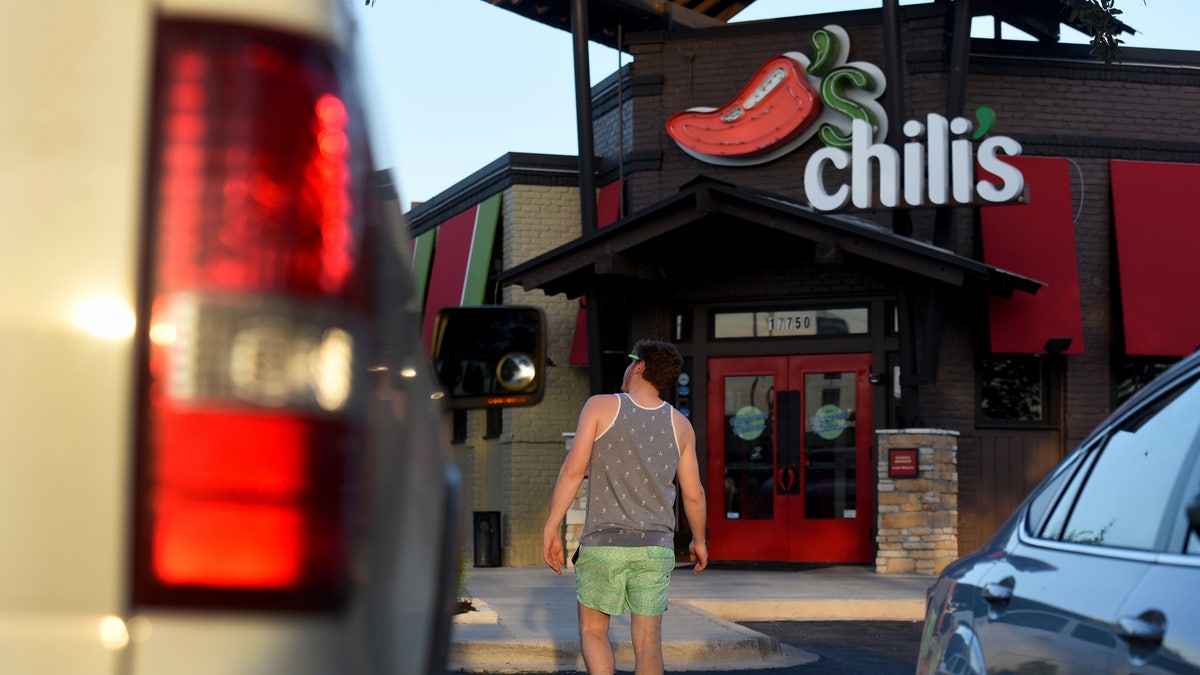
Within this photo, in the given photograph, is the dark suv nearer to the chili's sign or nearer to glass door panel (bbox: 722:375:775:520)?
the chili's sign

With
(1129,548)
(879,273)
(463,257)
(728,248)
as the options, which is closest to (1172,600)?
(1129,548)

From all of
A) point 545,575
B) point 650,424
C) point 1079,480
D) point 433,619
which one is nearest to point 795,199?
point 545,575

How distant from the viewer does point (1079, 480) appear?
3.44 metres

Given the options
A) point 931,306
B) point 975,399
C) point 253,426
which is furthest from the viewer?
point 975,399

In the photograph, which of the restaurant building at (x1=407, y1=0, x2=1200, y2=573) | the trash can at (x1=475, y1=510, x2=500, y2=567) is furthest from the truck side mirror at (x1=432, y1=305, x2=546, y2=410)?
the trash can at (x1=475, y1=510, x2=500, y2=567)

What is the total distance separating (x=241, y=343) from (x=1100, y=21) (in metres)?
11.1

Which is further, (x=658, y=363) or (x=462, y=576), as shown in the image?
(x=462, y=576)

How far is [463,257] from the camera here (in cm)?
2267

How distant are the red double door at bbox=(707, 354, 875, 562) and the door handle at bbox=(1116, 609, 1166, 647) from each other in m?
15.1

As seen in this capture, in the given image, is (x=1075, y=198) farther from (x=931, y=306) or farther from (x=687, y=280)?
(x=687, y=280)

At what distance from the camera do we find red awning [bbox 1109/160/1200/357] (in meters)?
17.9

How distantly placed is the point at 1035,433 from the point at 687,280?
4.44 meters

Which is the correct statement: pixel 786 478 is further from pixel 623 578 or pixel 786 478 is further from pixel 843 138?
pixel 623 578

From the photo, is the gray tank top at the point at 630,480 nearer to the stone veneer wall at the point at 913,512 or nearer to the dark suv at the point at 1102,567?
the dark suv at the point at 1102,567
